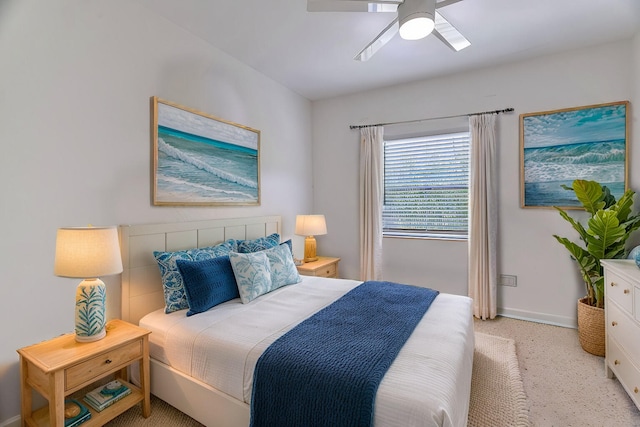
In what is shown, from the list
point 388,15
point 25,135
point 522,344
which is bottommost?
point 522,344

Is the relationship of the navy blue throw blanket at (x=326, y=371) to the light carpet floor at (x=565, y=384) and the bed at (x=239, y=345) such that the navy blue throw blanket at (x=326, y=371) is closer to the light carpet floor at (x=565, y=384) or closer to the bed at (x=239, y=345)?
the bed at (x=239, y=345)

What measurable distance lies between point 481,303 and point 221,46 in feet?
12.1

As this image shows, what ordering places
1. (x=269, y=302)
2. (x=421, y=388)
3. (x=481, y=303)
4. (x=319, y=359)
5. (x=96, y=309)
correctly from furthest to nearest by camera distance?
(x=481, y=303)
(x=269, y=302)
(x=96, y=309)
(x=319, y=359)
(x=421, y=388)

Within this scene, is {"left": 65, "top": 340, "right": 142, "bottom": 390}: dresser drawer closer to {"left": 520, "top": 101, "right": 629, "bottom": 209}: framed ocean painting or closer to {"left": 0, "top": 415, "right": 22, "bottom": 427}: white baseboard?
{"left": 0, "top": 415, "right": 22, "bottom": 427}: white baseboard

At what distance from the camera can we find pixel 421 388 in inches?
48.6

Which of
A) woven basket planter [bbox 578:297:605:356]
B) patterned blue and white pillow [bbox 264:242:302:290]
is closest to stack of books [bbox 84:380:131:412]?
patterned blue and white pillow [bbox 264:242:302:290]

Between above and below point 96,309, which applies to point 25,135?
above

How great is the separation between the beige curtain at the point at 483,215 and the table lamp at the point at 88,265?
326 centimetres

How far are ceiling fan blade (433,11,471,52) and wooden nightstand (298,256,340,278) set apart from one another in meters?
2.41

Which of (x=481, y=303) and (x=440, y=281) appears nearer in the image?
(x=481, y=303)

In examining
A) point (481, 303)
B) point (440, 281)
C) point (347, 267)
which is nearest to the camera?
point (481, 303)

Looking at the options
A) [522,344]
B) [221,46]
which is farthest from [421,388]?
[221,46]

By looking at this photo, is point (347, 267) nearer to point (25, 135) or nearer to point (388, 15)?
point (388, 15)

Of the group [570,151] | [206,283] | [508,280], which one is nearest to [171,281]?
[206,283]
